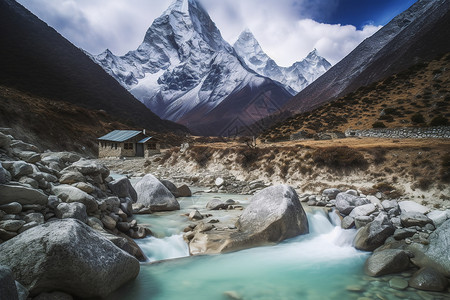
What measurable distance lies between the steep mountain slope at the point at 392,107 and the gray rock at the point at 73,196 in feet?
119

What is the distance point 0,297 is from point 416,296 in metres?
9.01

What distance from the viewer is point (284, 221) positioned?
10227 millimetres

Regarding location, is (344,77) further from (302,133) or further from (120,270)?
(120,270)

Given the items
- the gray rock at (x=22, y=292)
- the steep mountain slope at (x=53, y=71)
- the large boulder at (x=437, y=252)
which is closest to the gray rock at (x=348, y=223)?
the large boulder at (x=437, y=252)

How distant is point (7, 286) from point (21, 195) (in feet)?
12.7

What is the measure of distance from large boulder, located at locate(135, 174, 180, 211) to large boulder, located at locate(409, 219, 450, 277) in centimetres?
1117

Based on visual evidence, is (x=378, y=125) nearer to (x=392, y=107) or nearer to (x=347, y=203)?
(x=392, y=107)

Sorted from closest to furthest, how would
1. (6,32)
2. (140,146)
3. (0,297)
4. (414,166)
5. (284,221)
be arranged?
(0,297) → (284,221) → (414,166) → (140,146) → (6,32)

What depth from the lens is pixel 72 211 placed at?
731 cm

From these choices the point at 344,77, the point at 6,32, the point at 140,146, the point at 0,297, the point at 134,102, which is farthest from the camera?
the point at 134,102

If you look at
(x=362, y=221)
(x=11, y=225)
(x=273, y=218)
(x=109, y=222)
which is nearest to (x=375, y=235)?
(x=362, y=221)

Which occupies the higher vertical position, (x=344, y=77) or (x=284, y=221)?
(x=344, y=77)

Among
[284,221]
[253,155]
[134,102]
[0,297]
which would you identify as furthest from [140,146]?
[134,102]

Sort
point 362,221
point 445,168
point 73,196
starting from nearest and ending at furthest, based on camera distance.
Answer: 1. point 73,196
2. point 362,221
3. point 445,168
